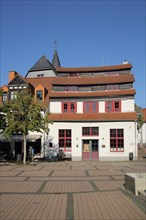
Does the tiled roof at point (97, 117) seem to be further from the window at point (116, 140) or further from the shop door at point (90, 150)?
the shop door at point (90, 150)

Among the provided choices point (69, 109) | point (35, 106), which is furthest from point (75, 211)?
point (69, 109)

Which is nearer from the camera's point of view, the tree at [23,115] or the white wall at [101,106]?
the tree at [23,115]

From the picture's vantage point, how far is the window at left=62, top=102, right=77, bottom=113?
3581 centimetres

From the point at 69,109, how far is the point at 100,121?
464 cm

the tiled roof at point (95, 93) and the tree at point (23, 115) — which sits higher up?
the tiled roof at point (95, 93)

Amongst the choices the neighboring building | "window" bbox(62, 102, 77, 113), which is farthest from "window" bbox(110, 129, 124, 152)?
"window" bbox(62, 102, 77, 113)

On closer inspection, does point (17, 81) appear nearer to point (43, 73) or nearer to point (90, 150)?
point (43, 73)

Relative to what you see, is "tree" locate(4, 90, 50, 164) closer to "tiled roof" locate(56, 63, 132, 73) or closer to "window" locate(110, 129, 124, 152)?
"window" locate(110, 129, 124, 152)

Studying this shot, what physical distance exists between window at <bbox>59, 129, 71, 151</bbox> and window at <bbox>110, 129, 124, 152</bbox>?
5314 millimetres

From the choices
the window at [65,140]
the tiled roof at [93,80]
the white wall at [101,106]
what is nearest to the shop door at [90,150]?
the window at [65,140]

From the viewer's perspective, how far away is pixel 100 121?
33875 millimetres

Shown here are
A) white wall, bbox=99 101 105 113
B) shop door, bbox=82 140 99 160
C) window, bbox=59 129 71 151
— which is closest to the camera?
shop door, bbox=82 140 99 160

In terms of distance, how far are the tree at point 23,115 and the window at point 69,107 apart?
9.31m

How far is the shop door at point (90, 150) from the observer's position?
111 feet
